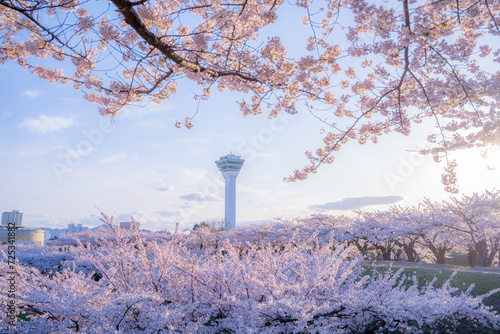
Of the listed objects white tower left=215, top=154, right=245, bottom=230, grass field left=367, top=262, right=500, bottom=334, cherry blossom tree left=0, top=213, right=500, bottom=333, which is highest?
white tower left=215, top=154, right=245, bottom=230

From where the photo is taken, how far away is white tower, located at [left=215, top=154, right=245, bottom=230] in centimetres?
12288

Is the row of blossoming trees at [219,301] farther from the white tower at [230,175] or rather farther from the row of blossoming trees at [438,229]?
the white tower at [230,175]

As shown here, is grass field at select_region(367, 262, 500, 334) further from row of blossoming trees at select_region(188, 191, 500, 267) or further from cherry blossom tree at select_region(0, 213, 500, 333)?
row of blossoming trees at select_region(188, 191, 500, 267)

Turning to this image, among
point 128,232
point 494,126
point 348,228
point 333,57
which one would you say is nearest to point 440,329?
point 128,232

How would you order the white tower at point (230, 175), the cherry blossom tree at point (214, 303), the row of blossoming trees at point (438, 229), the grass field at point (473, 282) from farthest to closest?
the white tower at point (230, 175), the row of blossoming trees at point (438, 229), the grass field at point (473, 282), the cherry blossom tree at point (214, 303)

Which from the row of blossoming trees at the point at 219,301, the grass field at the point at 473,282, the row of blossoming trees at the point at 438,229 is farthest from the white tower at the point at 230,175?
the row of blossoming trees at the point at 219,301

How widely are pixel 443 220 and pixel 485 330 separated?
6.24m

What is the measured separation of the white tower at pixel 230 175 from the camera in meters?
123

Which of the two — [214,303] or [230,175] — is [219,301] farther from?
[230,175]

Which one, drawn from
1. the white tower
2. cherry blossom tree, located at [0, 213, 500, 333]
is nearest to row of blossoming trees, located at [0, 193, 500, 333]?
cherry blossom tree, located at [0, 213, 500, 333]

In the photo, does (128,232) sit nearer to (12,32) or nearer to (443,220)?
(12,32)

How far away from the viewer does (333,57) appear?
785cm

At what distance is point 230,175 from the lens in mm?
123875

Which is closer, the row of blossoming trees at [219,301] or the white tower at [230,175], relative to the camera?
the row of blossoming trees at [219,301]
